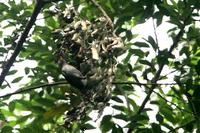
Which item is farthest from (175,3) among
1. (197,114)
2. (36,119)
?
(36,119)

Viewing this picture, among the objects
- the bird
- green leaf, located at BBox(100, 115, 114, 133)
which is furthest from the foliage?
the bird

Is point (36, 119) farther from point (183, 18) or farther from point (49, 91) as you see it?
point (183, 18)

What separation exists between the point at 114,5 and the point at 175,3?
1.60 feet

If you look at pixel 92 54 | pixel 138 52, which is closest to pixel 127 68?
pixel 138 52

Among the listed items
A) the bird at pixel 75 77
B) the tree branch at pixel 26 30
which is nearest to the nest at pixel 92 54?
the bird at pixel 75 77

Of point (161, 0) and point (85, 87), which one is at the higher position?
point (161, 0)

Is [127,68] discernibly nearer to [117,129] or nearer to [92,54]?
[117,129]

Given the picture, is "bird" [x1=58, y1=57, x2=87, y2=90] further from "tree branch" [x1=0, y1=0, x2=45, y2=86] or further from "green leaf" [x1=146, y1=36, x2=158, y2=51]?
"green leaf" [x1=146, y1=36, x2=158, y2=51]

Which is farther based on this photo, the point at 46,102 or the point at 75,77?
the point at 46,102

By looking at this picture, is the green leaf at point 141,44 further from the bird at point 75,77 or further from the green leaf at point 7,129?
the bird at point 75,77

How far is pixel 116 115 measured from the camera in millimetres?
2938

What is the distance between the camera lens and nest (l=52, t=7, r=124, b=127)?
1.64 metres

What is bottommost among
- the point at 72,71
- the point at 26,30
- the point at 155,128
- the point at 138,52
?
the point at 155,128

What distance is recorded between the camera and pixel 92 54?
5.36 feet
